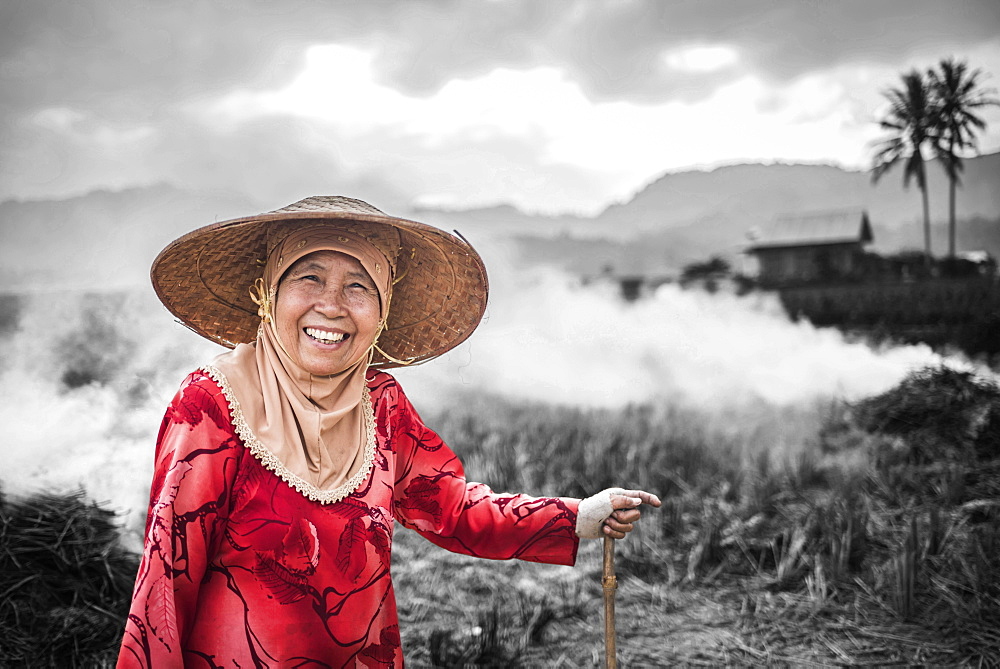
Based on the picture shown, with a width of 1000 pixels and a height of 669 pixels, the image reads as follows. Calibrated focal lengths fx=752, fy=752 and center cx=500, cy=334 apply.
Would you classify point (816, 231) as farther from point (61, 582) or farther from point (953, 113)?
point (61, 582)

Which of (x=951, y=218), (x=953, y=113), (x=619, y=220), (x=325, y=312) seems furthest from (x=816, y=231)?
(x=325, y=312)

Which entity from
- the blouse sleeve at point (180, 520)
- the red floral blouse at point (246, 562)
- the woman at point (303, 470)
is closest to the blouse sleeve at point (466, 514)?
the woman at point (303, 470)

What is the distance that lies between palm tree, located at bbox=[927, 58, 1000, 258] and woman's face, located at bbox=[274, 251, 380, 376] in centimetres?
451

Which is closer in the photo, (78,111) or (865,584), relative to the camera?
(865,584)

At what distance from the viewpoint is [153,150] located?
13.8 feet

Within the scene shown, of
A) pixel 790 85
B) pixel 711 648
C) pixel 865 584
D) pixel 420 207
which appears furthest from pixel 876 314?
pixel 420 207

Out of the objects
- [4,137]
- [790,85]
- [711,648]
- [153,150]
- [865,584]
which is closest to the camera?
[711,648]

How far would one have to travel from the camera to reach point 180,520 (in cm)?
152

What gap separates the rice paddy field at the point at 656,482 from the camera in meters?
3.00

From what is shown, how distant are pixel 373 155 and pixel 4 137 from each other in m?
2.06

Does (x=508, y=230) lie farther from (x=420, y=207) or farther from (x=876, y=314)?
(x=876, y=314)

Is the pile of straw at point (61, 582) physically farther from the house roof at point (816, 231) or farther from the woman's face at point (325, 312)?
the house roof at point (816, 231)

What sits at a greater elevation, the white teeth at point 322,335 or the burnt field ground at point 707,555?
the white teeth at point 322,335

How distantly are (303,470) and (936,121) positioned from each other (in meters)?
4.89
